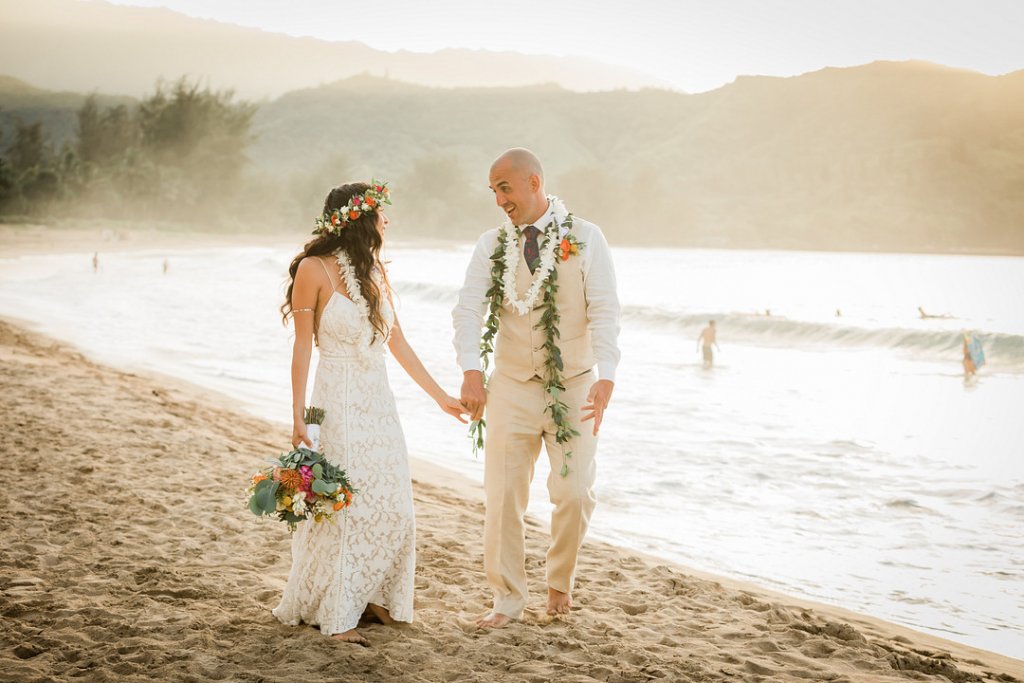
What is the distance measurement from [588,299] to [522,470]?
918mm

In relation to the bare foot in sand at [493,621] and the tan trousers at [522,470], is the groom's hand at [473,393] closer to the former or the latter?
the tan trousers at [522,470]

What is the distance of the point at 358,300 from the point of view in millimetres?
4156

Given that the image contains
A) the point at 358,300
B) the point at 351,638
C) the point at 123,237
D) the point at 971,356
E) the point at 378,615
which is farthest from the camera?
the point at 123,237

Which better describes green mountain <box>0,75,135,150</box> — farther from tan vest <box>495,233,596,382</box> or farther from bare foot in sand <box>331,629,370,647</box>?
bare foot in sand <box>331,629,370,647</box>

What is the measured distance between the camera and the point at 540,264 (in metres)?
4.30

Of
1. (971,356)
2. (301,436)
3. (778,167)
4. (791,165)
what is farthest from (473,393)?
(791,165)

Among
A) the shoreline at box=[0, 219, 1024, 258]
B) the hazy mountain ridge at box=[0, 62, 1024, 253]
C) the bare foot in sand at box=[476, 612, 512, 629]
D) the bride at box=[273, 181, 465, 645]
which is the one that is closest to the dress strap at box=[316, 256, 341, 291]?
the bride at box=[273, 181, 465, 645]

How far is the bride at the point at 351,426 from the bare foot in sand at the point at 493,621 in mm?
403

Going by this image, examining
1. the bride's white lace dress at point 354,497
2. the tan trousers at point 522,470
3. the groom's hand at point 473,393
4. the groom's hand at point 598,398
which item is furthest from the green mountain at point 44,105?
the groom's hand at point 598,398

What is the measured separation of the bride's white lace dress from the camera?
4.05 m

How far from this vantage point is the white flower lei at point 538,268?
14.0 ft

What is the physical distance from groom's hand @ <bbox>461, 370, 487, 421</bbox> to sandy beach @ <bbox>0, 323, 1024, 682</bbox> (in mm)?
1115

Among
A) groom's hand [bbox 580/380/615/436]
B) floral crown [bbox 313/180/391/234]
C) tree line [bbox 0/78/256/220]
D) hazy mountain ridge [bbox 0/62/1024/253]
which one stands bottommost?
groom's hand [bbox 580/380/615/436]

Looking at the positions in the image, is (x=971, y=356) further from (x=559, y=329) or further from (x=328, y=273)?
(x=328, y=273)
